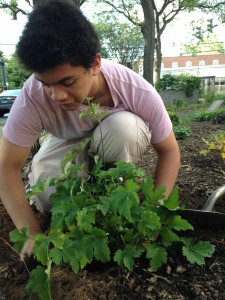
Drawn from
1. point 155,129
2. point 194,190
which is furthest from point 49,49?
point 194,190

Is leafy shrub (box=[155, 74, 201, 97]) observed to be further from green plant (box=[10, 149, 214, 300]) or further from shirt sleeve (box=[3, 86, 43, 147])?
green plant (box=[10, 149, 214, 300])

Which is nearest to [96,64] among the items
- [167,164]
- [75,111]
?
[75,111]

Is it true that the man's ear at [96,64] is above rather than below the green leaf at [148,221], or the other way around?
above

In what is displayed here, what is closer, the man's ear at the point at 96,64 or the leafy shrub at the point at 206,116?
the man's ear at the point at 96,64

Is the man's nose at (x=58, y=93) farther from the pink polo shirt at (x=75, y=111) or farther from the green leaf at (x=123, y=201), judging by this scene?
the green leaf at (x=123, y=201)

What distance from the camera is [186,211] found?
154cm

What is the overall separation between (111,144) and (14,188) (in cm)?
49

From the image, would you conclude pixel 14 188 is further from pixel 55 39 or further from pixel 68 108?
pixel 55 39

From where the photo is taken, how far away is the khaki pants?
172 cm

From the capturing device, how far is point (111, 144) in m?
1.75

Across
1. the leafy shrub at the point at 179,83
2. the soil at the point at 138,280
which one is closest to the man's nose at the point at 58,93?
the soil at the point at 138,280

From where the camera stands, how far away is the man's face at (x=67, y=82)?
1282mm

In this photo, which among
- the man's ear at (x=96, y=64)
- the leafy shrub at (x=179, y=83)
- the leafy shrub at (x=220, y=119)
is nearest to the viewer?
the man's ear at (x=96, y=64)

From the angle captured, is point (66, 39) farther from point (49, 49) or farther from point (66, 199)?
point (66, 199)
